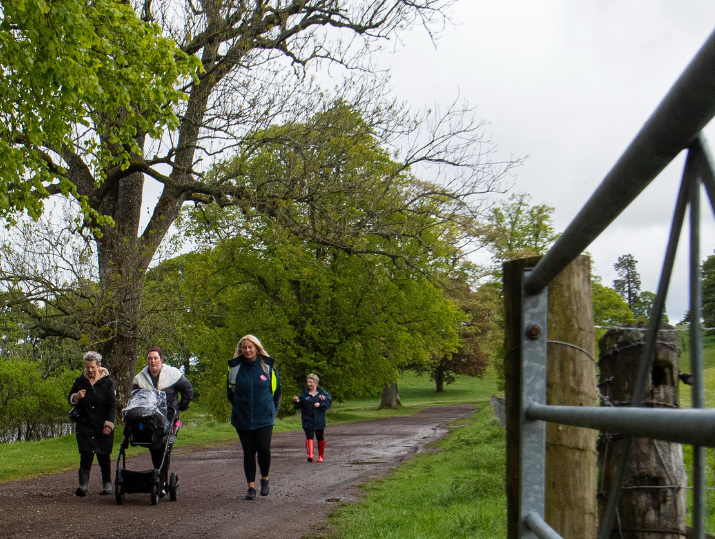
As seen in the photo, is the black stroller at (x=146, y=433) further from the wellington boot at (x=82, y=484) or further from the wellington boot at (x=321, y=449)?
the wellington boot at (x=321, y=449)

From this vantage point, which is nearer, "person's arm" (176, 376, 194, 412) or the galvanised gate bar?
the galvanised gate bar

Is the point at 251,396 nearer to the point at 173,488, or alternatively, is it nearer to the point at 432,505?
the point at 173,488

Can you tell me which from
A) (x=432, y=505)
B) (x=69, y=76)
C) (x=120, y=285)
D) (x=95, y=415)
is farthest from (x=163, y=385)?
(x=120, y=285)

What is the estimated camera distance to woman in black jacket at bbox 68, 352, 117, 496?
32.8ft

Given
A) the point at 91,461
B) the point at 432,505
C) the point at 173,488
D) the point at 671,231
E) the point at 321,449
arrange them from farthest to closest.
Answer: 1. the point at 321,449
2. the point at 91,461
3. the point at 173,488
4. the point at 432,505
5. the point at 671,231

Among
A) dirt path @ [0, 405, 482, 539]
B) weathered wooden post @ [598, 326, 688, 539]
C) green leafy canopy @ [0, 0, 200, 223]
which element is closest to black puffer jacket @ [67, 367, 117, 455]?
dirt path @ [0, 405, 482, 539]

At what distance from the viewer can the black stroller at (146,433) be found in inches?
345

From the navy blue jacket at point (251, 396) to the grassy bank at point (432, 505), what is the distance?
1533 millimetres

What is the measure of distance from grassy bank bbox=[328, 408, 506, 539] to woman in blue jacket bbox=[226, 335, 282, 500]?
1.35 meters

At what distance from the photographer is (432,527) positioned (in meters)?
7.15

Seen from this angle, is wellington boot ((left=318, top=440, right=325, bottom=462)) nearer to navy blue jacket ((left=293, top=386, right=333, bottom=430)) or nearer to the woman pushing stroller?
navy blue jacket ((left=293, top=386, right=333, bottom=430))

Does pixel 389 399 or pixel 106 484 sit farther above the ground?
pixel 106 484

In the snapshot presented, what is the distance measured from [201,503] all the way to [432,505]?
2.86 metres

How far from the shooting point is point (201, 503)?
9.28 meters
